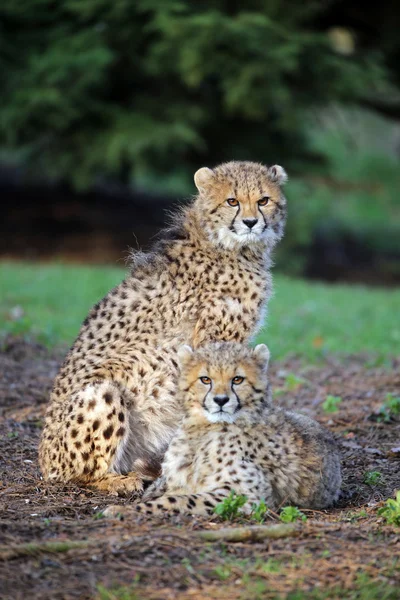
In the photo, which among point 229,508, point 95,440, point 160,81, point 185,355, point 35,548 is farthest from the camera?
point 160,81

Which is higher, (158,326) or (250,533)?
(158,326)

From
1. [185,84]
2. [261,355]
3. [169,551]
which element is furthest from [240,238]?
[185,84]

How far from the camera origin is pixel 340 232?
2031 centimetres

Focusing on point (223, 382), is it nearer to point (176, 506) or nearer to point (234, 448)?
point (234, 448)

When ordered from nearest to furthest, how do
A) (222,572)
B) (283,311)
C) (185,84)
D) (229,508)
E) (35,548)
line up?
(222,572) < (35,548) < (229,508) < (283,311) < (185,84)

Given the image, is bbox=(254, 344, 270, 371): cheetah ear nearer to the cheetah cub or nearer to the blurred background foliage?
the cheetah cub

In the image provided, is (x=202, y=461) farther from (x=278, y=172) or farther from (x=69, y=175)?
(x=69, y=175)

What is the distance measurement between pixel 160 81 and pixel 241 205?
11.1 m

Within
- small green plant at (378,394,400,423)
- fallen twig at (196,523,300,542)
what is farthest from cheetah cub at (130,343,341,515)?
small green plant at (378,394,400,423)

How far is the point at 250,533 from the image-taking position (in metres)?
4.30

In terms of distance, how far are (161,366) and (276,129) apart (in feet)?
39.3

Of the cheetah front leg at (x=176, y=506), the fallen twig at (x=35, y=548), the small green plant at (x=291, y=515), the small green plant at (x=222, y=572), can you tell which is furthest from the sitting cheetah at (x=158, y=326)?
the small green plant at (x=222, y=572)

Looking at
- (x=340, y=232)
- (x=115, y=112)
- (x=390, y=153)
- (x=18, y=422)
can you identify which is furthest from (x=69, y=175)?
(x=390, y=153)

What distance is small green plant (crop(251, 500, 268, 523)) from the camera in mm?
4566
